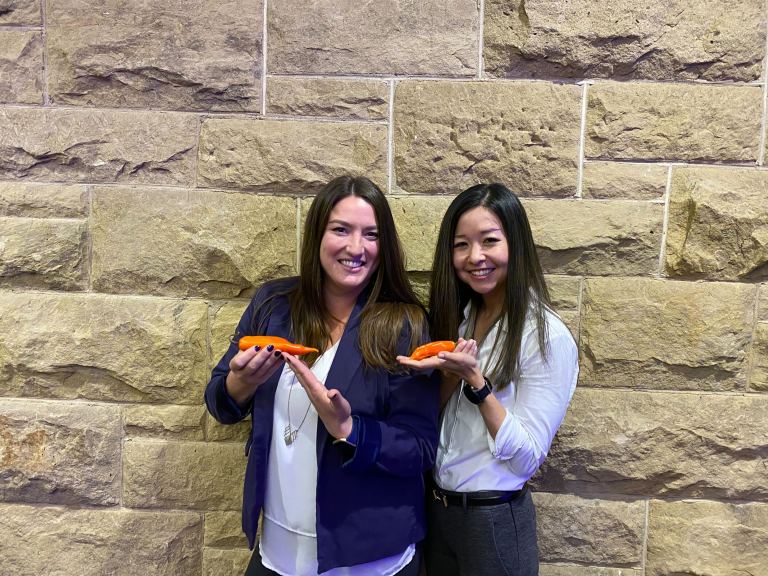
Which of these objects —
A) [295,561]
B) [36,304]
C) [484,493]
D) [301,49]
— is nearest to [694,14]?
[301,49]

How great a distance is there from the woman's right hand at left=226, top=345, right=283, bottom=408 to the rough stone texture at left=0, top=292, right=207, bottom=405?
24.9 inches

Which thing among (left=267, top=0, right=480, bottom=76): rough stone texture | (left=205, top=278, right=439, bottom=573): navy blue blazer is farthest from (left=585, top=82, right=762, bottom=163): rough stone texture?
(left=205, top=278, right=439, bottom=573): navy blue blazer

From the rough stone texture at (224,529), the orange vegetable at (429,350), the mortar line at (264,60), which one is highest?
the mortar line at (264,60)

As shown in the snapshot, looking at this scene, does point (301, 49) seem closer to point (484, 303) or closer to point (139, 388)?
point (484, 303)

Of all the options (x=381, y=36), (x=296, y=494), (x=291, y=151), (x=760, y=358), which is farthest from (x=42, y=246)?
(x=760, y=358)

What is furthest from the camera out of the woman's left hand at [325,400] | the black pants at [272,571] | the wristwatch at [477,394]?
the black pants at [272,571]

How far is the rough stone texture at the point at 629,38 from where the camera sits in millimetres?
2240

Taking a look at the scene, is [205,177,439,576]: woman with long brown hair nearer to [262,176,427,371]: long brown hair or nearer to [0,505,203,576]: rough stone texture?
[262,176,427,371]: long brown hair

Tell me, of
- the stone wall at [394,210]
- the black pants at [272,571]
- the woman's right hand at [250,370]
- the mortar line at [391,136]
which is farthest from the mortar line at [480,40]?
the black pants at [272,571]

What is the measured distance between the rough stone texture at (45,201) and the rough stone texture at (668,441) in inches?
83.3

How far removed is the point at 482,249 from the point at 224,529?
1566mm

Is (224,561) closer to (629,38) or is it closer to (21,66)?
(21,66)

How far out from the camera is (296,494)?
1773 mm

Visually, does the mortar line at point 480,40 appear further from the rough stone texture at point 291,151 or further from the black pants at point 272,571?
the black pants at point 272,571
